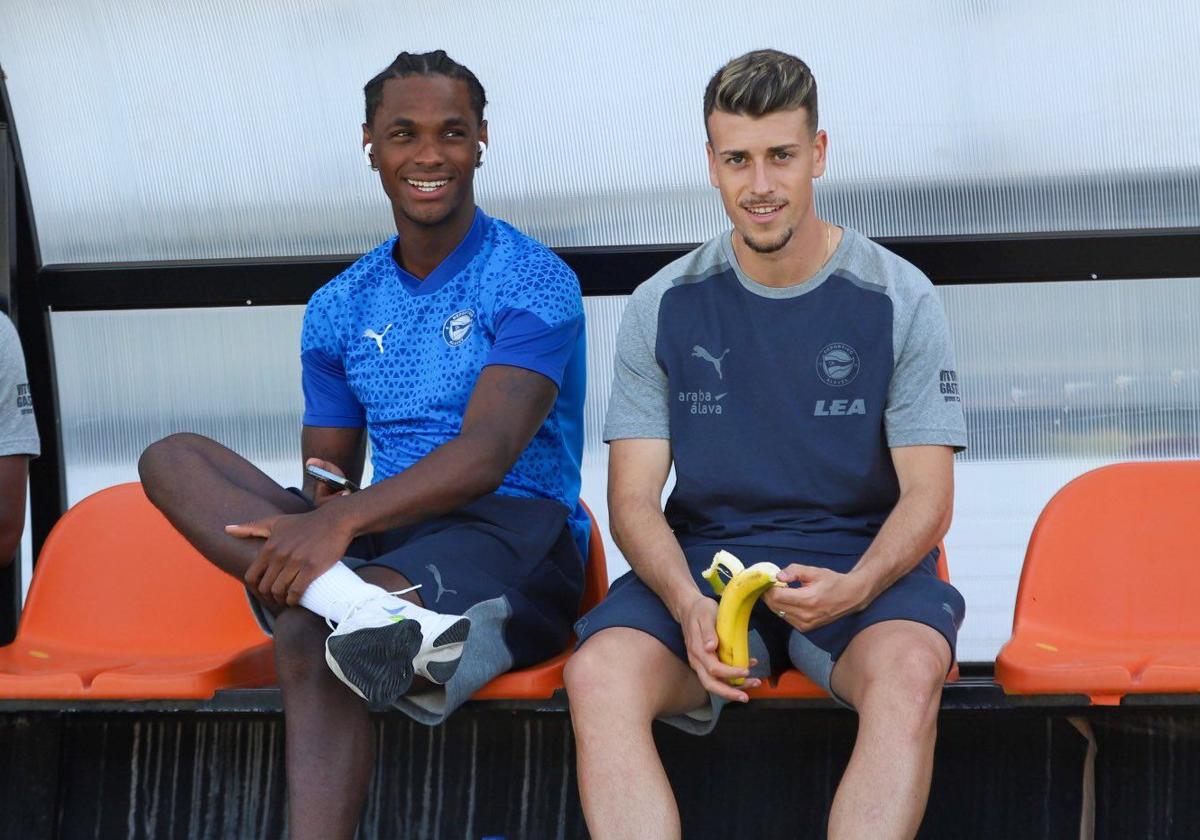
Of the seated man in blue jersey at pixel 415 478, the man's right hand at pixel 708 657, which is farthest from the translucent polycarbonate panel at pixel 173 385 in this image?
the man's right hand at pixel 708 657

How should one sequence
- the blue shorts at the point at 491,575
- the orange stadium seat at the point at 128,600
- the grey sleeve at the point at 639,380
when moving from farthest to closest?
the orange stadium seat at the point at 128,600, the grey sleeve at the point at 639,380, the blue shorts at the point at 491,575

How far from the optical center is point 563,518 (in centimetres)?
318

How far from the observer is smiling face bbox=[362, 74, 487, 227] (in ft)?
10.9

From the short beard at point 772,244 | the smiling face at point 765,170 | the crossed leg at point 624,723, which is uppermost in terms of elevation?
the smiling face at point 765,170

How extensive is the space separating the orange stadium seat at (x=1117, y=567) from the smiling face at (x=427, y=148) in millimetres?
1427

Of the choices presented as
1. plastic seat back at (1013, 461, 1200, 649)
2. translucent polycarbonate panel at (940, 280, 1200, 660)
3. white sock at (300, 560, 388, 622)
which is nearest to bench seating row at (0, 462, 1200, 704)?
plastic seat back at (1013, 461, 1200, 649)

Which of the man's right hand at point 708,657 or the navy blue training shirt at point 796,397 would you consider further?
the navy blue training shirt at point 796,397

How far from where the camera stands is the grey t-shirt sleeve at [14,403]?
3605 millimetres

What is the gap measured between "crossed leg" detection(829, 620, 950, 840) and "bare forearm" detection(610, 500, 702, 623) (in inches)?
12.8

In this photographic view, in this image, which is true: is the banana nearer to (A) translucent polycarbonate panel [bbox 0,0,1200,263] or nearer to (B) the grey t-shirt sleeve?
(A) translucent polycarbonate panel [bbox 0,0,1200,263]

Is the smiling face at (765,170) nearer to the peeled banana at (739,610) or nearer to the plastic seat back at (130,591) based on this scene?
the peeled banana at (739,610)

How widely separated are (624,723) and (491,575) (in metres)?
0.51

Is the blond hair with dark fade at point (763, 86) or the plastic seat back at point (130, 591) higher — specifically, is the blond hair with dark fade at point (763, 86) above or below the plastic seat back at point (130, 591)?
above

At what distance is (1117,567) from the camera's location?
3225 mm
